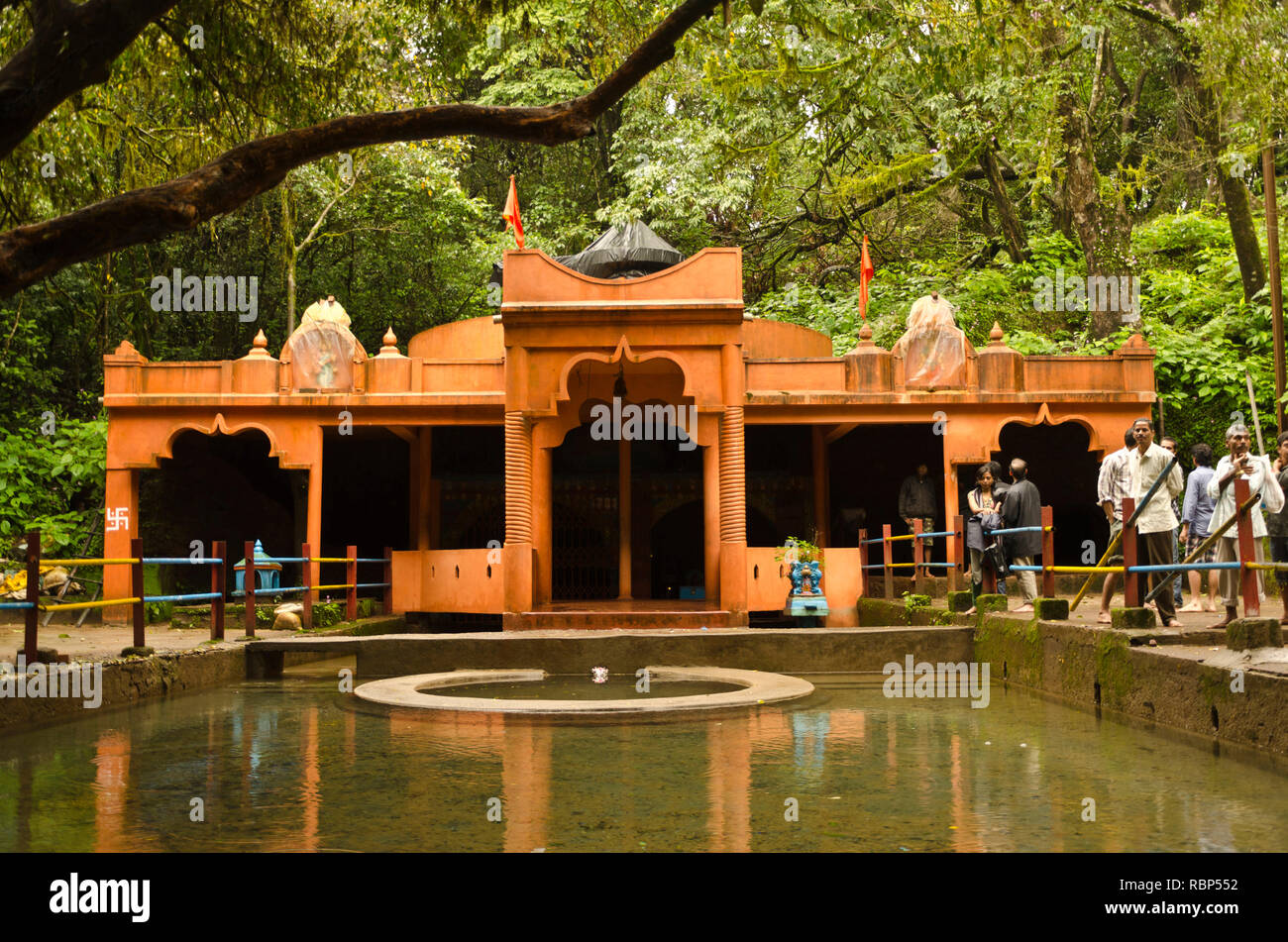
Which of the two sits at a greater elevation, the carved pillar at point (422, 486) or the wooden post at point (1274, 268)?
the wooden post at point (1274, 268)

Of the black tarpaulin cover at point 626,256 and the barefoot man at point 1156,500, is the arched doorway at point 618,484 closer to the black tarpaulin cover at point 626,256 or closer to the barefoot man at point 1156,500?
the black tarpaulin cover at point 626,256

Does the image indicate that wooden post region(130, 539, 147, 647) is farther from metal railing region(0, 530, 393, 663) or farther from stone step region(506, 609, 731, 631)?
stone step region(506, 609, 731, 631)

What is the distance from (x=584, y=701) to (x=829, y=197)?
17698 mm

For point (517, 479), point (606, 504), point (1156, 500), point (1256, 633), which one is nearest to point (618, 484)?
point (606, 504)

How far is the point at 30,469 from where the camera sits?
21.4 metres

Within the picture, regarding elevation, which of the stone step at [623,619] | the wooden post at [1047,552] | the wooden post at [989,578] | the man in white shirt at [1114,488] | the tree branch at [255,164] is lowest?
the stone step at [623,619]

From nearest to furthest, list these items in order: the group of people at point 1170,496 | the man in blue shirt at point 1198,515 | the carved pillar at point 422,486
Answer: the group of people at point 1170,496 → the man in blue shirt at point 1198,515 → the carved pillar at point 422,486

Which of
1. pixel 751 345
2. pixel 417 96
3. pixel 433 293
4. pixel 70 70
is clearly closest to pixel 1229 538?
pixel 417 96

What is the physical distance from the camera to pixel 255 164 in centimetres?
648

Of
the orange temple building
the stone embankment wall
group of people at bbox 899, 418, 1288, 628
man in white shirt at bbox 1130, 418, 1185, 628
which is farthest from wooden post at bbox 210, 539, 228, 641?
man in white shirt at bbox 1130, 418, 1185, 628

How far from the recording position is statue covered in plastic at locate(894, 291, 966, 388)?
1698 cm

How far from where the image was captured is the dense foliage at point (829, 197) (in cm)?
1773

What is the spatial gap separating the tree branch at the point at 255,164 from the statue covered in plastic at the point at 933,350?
34.9ft

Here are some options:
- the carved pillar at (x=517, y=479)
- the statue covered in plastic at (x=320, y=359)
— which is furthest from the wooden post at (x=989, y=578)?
the statue covered in plastic at (x=320, y=359)
